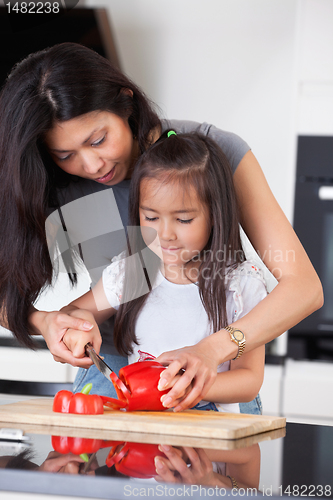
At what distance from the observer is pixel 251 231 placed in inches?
42.4

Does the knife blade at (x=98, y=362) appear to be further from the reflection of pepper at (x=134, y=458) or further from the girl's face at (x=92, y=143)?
the girl's face at (x=92, y=143)

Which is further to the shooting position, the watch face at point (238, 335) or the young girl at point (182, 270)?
the young girl at point (182, 270)

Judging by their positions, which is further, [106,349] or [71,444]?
[106,349]

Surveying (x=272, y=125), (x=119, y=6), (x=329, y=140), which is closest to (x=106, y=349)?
(x=329, y=140)

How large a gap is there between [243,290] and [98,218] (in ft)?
1.23

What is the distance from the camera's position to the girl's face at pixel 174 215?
1.00 meters

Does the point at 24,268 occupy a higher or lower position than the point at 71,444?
higher

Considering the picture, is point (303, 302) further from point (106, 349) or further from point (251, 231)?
point (106, 349)

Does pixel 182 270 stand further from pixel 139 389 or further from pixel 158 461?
pixel 158 461

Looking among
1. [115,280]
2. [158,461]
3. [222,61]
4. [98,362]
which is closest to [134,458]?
[158,461]

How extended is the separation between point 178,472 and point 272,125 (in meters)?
1.94

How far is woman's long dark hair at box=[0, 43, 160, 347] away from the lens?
0.98 meters

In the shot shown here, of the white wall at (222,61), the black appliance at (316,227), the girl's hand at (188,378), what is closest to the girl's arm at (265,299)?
the girl's hand at (188,378)

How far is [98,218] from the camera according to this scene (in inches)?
47.5
